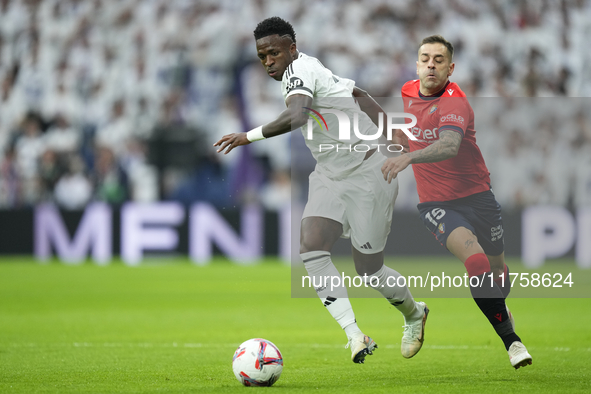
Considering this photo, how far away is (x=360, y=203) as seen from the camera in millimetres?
5586

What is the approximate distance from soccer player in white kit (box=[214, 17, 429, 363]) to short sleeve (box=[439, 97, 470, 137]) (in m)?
0.56

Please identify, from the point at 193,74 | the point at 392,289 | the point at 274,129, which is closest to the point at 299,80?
the point at 274,129

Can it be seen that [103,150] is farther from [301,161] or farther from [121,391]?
[121,391]

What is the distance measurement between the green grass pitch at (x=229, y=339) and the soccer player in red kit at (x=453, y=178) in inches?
25.8

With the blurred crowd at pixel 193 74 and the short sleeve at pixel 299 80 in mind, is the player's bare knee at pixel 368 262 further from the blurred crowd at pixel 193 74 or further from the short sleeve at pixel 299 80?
the blurred crowd at pixel 193 74

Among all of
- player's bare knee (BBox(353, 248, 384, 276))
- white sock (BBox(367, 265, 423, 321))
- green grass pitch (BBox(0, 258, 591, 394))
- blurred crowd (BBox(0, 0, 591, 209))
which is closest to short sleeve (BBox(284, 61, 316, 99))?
player's bare knee (BBox(353, 248, 384, 276))

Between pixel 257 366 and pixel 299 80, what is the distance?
1.81m

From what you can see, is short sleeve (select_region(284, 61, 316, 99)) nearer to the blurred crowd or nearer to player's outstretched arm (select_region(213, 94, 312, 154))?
player's outstretched arm (select_region(213, 94, 312, 154))

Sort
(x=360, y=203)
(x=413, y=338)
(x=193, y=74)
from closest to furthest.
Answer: (x=360, y=203), (x=413, y=338), (x=193, y=74)

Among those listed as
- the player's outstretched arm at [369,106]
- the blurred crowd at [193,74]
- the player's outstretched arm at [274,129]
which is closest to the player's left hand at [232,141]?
the player's outstretched arm at [274,129]

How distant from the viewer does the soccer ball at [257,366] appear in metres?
4.86

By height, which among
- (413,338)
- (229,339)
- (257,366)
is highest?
(257,366)

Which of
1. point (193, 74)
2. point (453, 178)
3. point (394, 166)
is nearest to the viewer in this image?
point (394, 166)

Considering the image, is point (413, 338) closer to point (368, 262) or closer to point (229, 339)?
point (368, 262)
